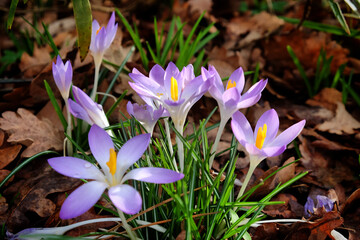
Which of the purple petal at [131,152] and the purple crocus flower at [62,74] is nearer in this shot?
the purple petal at [131,152]

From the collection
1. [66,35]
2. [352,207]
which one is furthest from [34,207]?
[66,35]

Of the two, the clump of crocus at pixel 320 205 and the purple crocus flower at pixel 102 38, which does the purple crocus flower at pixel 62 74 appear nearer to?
the purple crocus flower at pixel 102 38

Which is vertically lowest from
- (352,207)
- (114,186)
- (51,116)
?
(352,207)

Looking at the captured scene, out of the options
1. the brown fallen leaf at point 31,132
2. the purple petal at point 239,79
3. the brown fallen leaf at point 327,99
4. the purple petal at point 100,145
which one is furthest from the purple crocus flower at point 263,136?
the brown fallen leaf at point 327,99

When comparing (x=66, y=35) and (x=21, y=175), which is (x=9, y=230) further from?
(x=66, y=35)

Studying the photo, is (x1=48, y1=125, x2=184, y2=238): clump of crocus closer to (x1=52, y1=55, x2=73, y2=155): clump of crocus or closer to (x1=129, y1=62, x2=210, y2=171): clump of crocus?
(x1=129, y1=62, x2=210, y2=171): clump of crocus

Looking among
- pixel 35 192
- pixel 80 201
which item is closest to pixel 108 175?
pixel 80 201

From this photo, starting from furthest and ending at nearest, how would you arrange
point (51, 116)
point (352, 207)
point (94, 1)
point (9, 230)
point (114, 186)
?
point (94, 1) → point (51, 116) → point (352, 207) → point (9, 230) → point (114, 186)
